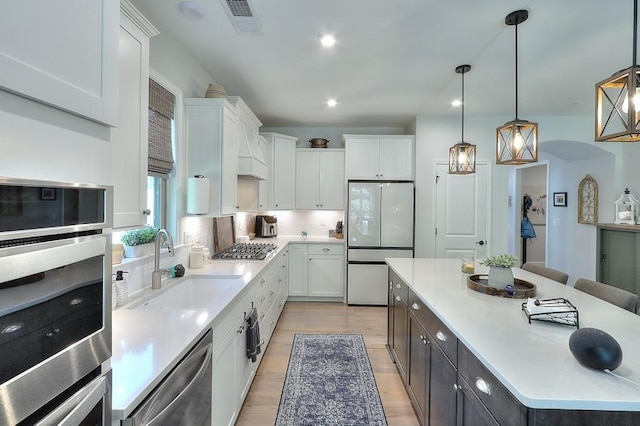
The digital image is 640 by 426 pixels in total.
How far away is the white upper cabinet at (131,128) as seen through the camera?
4.44 feet

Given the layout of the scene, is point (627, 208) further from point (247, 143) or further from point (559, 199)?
point (247, 143)

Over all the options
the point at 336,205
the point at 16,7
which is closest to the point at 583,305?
the point at 16,7

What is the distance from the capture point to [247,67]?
2.91m

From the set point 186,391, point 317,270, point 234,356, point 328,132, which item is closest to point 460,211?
point 317,270

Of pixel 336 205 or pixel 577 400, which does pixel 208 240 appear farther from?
pixel 577 400

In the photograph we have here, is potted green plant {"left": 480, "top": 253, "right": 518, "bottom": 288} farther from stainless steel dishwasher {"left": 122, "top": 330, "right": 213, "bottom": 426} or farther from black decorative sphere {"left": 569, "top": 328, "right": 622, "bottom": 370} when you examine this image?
stainless steel dishwasher {"left": 122, "top": 330, "right": 213, "bottom": 426}

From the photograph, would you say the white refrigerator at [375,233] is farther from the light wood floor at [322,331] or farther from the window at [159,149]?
the window at [159,149]

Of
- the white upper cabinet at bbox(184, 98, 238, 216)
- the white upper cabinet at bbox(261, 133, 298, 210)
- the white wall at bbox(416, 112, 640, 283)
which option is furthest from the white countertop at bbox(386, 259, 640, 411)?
the white upper cabinet at bbox(261, 133, 298, 210)

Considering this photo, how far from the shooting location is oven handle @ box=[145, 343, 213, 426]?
991 millimetres

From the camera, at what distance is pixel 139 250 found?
200 cm

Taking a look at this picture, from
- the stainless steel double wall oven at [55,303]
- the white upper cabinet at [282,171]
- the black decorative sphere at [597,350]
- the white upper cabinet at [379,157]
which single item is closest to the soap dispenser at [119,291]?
the stainless steel double wall oven at [55,303]

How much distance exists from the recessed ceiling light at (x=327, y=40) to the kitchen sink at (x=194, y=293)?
1.98 m

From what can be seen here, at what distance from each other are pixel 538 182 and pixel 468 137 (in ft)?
14.6

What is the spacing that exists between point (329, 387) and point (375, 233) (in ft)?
7.95
